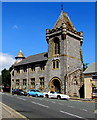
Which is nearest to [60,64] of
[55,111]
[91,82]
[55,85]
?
[55,85]

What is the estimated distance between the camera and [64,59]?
3712cm

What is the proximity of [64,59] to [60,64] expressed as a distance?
1421 mm

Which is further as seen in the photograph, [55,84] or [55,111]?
[55,84]

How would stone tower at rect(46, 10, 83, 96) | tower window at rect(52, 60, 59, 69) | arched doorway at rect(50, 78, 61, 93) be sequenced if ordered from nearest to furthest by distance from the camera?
stone tower at rect(46, 10, 83, 96) → arched doorway at rect(50, 78, 61, 93) → tower window at rect(52, 60, 59, 69)

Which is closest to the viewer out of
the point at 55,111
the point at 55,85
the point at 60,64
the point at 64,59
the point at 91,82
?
the point at 55,111

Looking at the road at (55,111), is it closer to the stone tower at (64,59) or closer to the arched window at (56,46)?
the stone tower at (64,59)

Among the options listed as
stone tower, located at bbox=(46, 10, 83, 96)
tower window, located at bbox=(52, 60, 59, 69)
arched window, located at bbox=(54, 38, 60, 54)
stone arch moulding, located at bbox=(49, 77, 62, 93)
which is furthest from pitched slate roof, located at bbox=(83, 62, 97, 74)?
arched window, located at bbox=(54, 38, 60, 54)

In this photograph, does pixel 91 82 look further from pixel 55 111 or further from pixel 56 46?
pixel 55 111

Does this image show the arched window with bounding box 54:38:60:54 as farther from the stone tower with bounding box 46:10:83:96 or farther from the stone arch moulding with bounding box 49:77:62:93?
the stone arch moulding with bounding box 49:77:62:93

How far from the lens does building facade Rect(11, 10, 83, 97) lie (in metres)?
36.6

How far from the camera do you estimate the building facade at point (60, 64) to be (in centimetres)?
3656

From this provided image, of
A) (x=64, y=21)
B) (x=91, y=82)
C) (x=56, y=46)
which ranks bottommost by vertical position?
(x=91, y=82)

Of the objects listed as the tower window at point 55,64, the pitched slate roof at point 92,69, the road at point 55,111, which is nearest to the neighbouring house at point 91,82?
the pitched slate roof at point 92,69

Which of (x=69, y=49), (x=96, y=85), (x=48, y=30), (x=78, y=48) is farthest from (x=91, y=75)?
(x=48, y=30)
